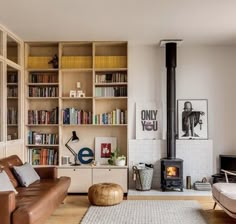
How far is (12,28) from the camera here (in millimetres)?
5844

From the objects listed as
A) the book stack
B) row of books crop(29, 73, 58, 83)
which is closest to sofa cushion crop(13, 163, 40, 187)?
row of books crop(29, 73, 58, 83)

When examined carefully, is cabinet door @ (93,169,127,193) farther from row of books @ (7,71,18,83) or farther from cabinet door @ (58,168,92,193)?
row of books @ (7,71,18,83)

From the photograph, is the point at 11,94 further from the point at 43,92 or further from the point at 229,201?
the point at 229,201

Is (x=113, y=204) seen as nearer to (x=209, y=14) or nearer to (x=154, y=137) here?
(x=154, y=137)

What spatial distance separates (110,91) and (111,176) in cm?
155

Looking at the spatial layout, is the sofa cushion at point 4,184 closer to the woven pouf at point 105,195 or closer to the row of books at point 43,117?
the woven pouf at point 105,195

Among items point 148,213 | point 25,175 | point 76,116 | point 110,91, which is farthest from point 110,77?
point 148,213

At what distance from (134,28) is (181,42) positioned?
1227 mm

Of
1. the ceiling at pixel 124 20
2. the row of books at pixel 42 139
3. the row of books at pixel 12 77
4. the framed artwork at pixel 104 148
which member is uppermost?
the ceiling at pixel 124 20

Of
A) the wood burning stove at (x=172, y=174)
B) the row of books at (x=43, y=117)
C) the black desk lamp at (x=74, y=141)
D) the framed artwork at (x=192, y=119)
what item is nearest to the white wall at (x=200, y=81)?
the framed artwork at (x=192, y=119)

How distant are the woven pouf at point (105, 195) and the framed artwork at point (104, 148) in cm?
129

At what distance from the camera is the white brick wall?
6.76 meters

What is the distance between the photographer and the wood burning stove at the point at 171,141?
6.48 metres

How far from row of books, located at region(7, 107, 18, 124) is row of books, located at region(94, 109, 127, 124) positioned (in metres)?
1.43
